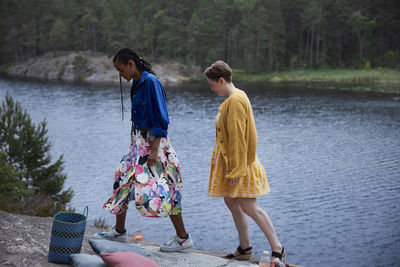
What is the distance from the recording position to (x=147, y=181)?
387 centimetres

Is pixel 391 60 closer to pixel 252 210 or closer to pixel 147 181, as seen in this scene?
pixel 252 210

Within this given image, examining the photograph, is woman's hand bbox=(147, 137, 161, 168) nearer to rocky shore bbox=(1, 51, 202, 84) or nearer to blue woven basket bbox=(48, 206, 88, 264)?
blue woven basket bbox=(48, 206, 88, 264)

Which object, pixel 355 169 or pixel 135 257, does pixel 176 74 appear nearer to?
pixel 355 169

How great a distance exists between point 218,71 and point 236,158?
0.73 metres

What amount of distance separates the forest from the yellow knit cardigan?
5884 cm

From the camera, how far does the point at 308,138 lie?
22.2m

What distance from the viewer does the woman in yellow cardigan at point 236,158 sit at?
12.0ft

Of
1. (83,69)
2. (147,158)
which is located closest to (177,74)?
(83,69)

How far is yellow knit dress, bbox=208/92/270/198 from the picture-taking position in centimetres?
373

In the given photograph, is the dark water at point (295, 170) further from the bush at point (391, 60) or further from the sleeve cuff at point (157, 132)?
the bush at point (391, 60)

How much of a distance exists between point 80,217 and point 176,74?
58.6 metres

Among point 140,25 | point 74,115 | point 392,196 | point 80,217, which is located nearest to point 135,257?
point 80,217

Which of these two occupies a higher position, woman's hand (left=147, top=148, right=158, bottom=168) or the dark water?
woman's hand (left=147, top=148, right=158, bottom=168)

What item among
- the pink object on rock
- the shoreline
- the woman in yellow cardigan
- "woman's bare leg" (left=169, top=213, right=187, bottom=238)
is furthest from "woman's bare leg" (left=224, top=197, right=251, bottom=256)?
the shoreline
